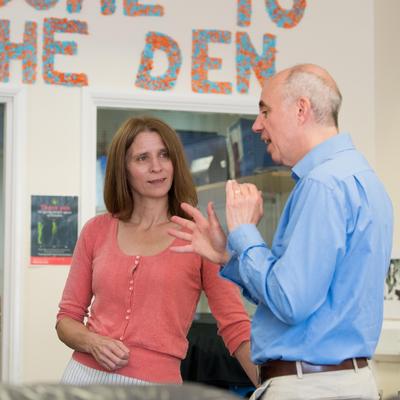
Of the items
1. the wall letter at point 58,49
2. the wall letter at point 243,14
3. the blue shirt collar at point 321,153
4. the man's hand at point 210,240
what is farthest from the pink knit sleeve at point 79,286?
the wall letter at point 243,14

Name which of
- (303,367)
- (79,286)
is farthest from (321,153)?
(79,286)

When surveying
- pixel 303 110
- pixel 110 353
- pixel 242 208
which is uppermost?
pixel 303 110

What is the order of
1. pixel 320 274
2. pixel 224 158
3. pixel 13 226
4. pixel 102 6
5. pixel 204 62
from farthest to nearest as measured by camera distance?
pixel 224 158, pixel 204 62, pixel 102 6, pixel 13 226, pixel 320 274

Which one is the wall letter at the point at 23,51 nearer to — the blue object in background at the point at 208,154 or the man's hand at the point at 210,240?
the blue object in background at the point at 208,154

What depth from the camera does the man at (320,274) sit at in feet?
4.87

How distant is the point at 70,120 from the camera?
3979 mm

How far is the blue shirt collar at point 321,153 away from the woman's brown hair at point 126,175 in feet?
1.85

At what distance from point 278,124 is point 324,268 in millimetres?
379

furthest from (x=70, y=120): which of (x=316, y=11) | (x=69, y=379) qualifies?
(x=69, y=379)

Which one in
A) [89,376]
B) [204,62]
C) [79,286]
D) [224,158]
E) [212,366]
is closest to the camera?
[89,376]

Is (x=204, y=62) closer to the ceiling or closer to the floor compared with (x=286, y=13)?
closer to the floor

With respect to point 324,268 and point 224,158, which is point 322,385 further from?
point 224,158

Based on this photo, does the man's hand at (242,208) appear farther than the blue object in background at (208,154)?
No

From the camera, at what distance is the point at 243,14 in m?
4.24
